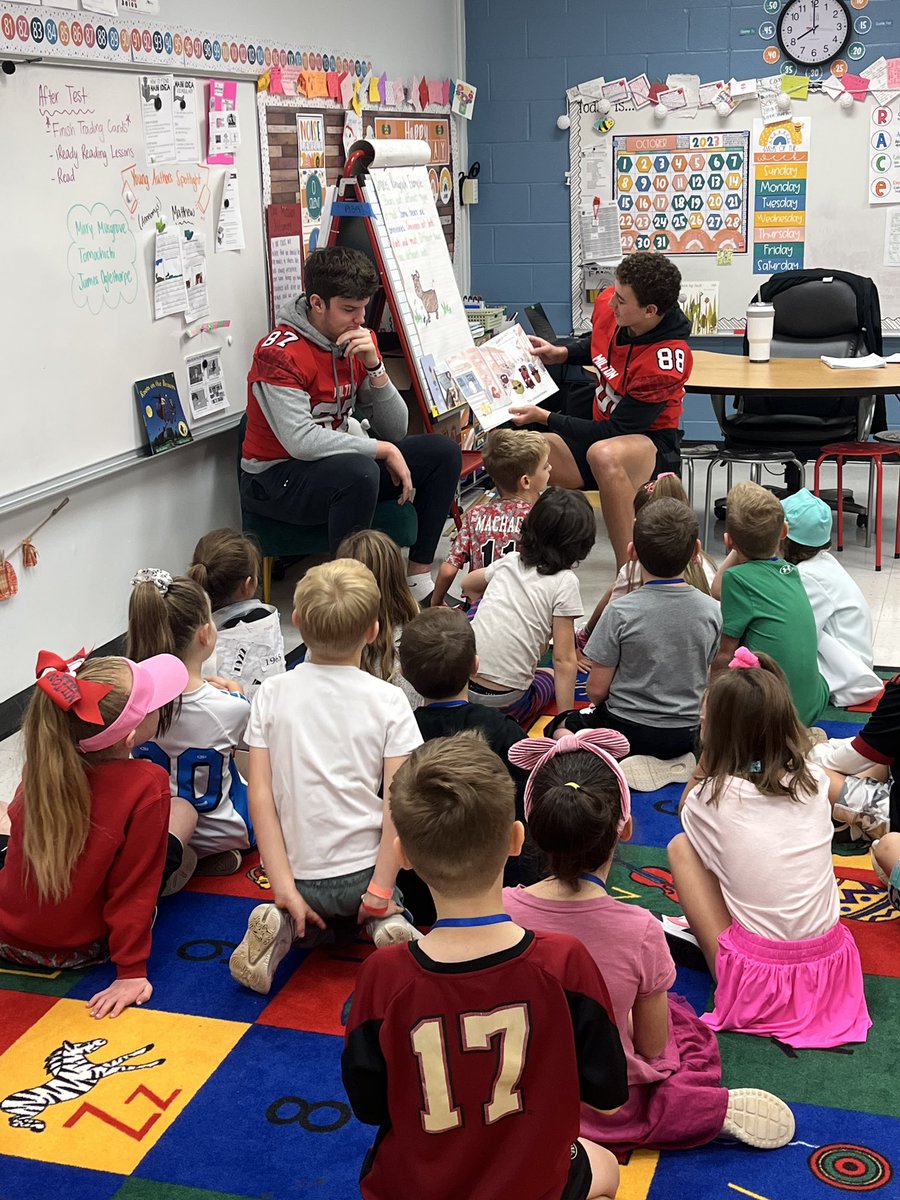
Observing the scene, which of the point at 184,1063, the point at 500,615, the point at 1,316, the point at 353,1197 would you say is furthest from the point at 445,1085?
the point at 1,316

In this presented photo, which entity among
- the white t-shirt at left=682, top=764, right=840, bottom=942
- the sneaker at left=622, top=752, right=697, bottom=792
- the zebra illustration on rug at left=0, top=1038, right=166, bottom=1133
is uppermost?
the white t-shirt at left=682, top=764, right=840, bottom=942

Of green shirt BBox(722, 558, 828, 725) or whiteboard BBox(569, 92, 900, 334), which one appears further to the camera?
whiteboard BBox(569, 92, 900, 334)

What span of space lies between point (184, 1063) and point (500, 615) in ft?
5.03

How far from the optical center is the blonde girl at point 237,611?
308cm

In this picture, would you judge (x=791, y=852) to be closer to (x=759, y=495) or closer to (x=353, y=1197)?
(x=353, y=1197)

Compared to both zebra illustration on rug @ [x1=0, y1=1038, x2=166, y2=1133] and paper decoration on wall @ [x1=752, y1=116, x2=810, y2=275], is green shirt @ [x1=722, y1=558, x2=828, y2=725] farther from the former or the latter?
paper decoration on wall @ [x1=752, y1=116, x2=810, y2=275]

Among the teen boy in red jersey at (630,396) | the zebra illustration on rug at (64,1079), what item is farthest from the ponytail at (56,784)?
the teen boy in red jersey at (630,396)

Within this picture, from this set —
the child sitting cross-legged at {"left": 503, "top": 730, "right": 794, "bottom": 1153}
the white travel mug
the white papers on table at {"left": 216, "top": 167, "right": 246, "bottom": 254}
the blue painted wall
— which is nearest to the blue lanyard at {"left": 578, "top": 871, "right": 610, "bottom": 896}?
the child sitting cross-legged at {"left": 503, "top": 730, "right": 794, "bottom": 1153}

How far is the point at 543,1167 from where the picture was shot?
1.43 metres

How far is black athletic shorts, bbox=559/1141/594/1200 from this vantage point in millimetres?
1539

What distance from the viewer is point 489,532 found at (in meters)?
3.81

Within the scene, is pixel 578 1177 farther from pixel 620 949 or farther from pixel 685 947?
pixel 685 947

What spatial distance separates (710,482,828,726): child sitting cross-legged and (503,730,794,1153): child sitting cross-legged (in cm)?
140

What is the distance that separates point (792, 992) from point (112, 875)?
47.7 inches
